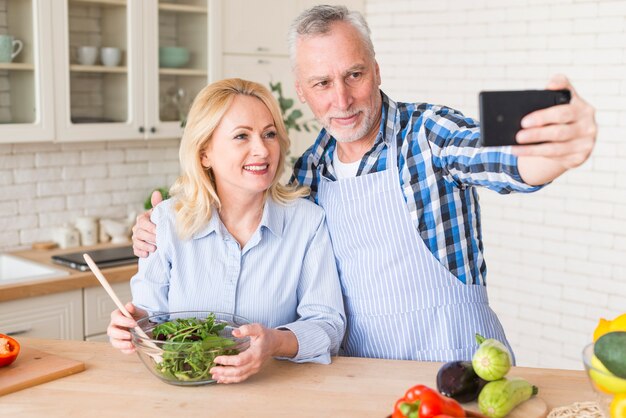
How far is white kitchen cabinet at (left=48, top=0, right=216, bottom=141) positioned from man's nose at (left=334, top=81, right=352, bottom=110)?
6.66ft

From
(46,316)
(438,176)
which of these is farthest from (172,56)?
(438,176)

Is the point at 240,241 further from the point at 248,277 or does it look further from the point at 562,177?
the point at 562,177

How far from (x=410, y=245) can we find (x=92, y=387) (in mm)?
1039

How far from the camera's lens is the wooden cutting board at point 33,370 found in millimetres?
2002

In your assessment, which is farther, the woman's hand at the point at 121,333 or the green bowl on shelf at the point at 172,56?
the green bowl on shelf at the point at 172,56

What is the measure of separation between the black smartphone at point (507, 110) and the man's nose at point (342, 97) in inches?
35.0

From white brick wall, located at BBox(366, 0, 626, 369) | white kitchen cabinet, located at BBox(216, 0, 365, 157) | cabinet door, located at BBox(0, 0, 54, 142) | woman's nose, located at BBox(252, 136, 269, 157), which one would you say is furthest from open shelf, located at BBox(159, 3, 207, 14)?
woman's nose, located at BBox(252, 136, 269, 157)

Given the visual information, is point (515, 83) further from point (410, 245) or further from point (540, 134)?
point (540, 134)

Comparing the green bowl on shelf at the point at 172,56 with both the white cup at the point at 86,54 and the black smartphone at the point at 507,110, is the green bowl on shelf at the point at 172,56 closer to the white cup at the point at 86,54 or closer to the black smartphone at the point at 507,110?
the white cup at the point at 86,54

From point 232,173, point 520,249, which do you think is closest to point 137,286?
point 232,173

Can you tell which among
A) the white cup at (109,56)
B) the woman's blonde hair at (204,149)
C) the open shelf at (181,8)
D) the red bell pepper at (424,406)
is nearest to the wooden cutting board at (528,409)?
the red bell pepper at (424,406)

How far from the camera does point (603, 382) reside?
1.53m

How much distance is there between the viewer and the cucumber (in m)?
1.50

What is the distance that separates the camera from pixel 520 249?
4.75 meters
